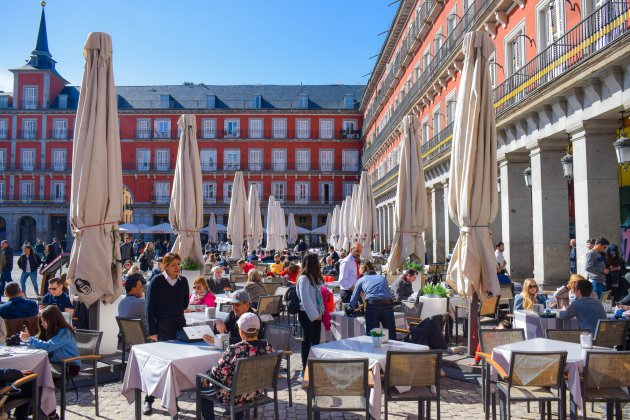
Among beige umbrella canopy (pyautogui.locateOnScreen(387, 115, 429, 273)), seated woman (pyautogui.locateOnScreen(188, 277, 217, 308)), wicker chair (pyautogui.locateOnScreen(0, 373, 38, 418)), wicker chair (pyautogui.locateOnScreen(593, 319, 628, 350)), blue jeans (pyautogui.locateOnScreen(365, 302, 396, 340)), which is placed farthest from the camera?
beige umbrella canopy (pyautogui.locateOnScreen(387, 115, 429, 273))

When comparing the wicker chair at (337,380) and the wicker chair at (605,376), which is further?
the wicker chair at (605,376)

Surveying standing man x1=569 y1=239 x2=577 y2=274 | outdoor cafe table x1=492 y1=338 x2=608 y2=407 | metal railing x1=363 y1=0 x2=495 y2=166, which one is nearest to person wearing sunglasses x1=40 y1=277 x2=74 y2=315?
outdoor cafe table x1=492 y1=338 x2=608 y2=407

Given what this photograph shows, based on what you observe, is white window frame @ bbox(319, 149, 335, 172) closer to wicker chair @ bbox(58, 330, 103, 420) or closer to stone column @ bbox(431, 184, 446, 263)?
stone column @ bbox(431, 184, 446, 263)

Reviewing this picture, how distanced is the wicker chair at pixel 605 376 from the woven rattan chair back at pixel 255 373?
274cm

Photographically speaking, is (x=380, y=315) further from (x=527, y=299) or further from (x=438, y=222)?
(x=438, y=222)

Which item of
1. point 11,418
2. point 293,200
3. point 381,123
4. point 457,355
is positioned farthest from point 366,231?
point 293,200

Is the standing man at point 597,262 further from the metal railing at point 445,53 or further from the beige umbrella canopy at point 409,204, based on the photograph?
the metal railing at point 445,53

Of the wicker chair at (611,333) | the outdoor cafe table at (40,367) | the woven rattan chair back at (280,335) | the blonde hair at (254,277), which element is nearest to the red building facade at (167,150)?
the blonde hair at (254,277)

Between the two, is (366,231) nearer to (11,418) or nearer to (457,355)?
(457,355)

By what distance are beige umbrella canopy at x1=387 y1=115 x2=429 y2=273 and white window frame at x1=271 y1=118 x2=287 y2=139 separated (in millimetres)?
44196

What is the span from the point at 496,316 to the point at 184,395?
5.60 meters

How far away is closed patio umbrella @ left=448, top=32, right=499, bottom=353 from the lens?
7.43 meters

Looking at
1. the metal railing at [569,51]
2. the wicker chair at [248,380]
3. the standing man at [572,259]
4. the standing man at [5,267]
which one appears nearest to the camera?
the wicker chair at [248,380]

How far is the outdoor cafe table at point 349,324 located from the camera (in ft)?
26.6
